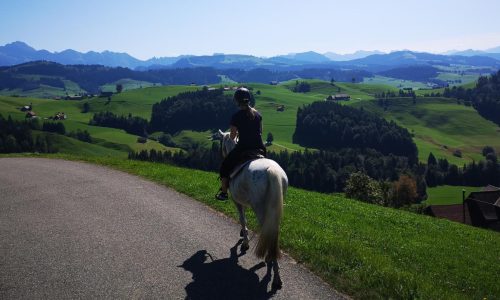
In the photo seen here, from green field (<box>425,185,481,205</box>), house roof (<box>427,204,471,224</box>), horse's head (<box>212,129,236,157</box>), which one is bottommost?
green field (<box>425,185,481,205</box>)

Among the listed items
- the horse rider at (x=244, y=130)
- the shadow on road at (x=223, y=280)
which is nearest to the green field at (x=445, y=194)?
the horse rider at (x=244, y=130)

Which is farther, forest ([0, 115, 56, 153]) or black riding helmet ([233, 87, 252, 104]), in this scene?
forest ([0, 115, 56, 153])

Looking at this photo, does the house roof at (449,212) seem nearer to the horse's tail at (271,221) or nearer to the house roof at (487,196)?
the house roof at (487,196)

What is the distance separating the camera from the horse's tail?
11.1 metres

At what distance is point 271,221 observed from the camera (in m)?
11.2

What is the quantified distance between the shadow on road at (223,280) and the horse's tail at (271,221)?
84 centimetres

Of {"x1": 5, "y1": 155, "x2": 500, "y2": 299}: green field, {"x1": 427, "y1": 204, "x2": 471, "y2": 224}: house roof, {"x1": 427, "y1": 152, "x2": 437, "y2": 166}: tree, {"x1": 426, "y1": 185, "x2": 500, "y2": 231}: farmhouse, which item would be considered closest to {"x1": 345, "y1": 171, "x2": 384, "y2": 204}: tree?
{"x1": 427, "y1": 204, "x2": 471, "y2": 224}: house roof

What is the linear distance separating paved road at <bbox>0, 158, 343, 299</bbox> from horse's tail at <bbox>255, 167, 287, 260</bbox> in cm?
94

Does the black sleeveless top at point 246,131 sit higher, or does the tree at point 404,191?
the black sleeveless top at point 246,131

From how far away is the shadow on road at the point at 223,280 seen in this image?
1052cm

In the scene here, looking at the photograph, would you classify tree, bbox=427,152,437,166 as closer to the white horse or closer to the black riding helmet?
the black riding helmet

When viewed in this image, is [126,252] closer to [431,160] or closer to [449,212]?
[449,212]

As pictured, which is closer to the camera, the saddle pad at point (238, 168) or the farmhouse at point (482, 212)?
the saddle pad at point (238, 168)

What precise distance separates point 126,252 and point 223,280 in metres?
3.75
